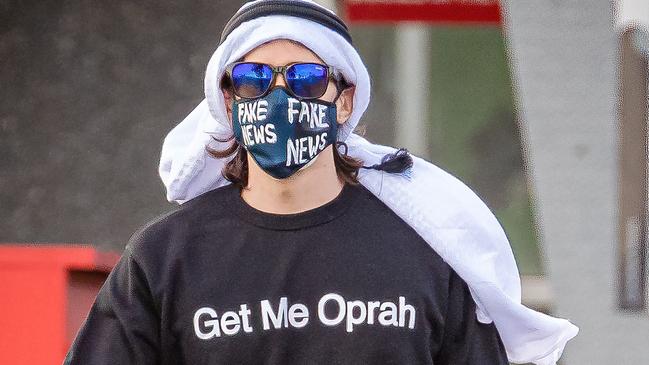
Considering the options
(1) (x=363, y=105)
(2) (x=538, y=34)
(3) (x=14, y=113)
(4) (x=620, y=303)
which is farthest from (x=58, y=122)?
(1) (x=363, y=105)

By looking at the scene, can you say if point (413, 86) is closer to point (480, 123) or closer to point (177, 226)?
point (480, 123)

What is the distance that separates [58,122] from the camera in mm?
6508

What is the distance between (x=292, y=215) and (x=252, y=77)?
11.9 inches

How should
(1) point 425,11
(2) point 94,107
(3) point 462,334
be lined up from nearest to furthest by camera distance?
(3) point 462,334, (2) point 94,107, (1) point 425,11

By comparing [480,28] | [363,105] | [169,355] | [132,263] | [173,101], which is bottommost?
A: [169,355]

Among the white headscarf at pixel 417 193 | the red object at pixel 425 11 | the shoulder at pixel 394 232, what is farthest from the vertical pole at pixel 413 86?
the shoulder at pixel 394 232

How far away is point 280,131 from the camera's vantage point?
3.11 meters

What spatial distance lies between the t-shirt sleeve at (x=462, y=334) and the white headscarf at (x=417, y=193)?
3 cm

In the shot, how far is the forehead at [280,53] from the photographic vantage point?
3.12 meters

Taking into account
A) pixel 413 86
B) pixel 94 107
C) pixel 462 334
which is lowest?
pixel 462 334

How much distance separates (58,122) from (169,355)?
3.54 m

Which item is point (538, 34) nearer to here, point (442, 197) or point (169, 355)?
point (442, 197)

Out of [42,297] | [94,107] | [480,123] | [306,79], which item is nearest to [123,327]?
[306,79]

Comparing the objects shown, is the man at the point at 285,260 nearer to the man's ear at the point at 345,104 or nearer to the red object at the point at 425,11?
the man's ear at the point at 345,104
